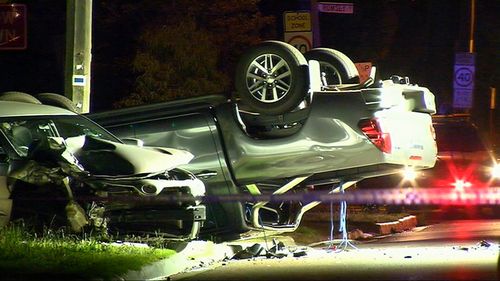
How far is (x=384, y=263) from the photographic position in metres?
9.96

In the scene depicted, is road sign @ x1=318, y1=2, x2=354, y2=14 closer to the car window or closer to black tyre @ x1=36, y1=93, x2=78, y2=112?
black tyre @ x1=36, y1=93, x2=78, y2=112

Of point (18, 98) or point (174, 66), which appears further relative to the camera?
point (174, 66)

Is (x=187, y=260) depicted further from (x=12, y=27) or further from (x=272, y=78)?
(x=12, y=27)

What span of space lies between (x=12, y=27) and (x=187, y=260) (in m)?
6.03

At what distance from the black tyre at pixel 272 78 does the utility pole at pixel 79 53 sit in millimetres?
3274

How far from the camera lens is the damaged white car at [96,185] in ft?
33.2

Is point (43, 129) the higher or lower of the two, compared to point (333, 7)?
lower

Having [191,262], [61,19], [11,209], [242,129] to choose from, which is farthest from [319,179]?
[61,19]

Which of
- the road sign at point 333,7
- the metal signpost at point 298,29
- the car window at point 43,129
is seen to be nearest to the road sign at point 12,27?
the car window at point 43,129

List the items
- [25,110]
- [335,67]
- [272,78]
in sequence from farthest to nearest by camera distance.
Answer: [335,67] → [25,110] → [272,78]

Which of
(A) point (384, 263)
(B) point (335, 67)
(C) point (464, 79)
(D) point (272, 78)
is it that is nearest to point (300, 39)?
(B) point (335, 67)

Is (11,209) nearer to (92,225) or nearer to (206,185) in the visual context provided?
(92,225)

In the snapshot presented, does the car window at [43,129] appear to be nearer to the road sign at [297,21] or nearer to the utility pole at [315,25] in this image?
the road sign at [297,21]

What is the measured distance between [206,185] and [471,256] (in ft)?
9.71
